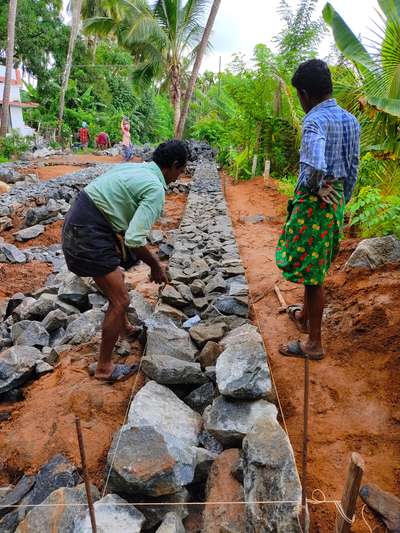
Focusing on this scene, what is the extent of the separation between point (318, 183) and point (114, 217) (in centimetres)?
126

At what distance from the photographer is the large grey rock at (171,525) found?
5.65ft

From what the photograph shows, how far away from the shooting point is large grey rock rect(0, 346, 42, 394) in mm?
3072

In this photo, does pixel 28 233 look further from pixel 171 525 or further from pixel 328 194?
pixel 171 525

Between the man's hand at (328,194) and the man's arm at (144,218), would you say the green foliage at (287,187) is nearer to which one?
the man's hand at (328,194)

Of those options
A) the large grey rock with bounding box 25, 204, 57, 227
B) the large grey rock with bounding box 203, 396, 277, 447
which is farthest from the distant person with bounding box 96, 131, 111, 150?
the large grey rock with bounding box 203, 396, 277, 447

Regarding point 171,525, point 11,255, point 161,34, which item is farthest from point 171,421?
point 161,34

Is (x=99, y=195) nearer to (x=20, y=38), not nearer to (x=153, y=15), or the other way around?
(x=153, y=15)

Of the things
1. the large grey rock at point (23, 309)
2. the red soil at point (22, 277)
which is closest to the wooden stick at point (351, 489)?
the large grey rock at point (23, 309)

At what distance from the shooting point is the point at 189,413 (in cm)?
251

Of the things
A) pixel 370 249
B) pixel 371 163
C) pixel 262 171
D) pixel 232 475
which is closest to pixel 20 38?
pixel 262 171

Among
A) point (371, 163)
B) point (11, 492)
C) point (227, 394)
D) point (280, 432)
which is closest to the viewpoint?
point (280, 432)

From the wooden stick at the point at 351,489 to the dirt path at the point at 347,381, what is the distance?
1.35 ft

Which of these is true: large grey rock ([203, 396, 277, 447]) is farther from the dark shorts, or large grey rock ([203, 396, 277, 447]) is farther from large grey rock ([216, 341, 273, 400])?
the dark shorts

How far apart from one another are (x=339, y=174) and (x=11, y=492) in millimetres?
2557
